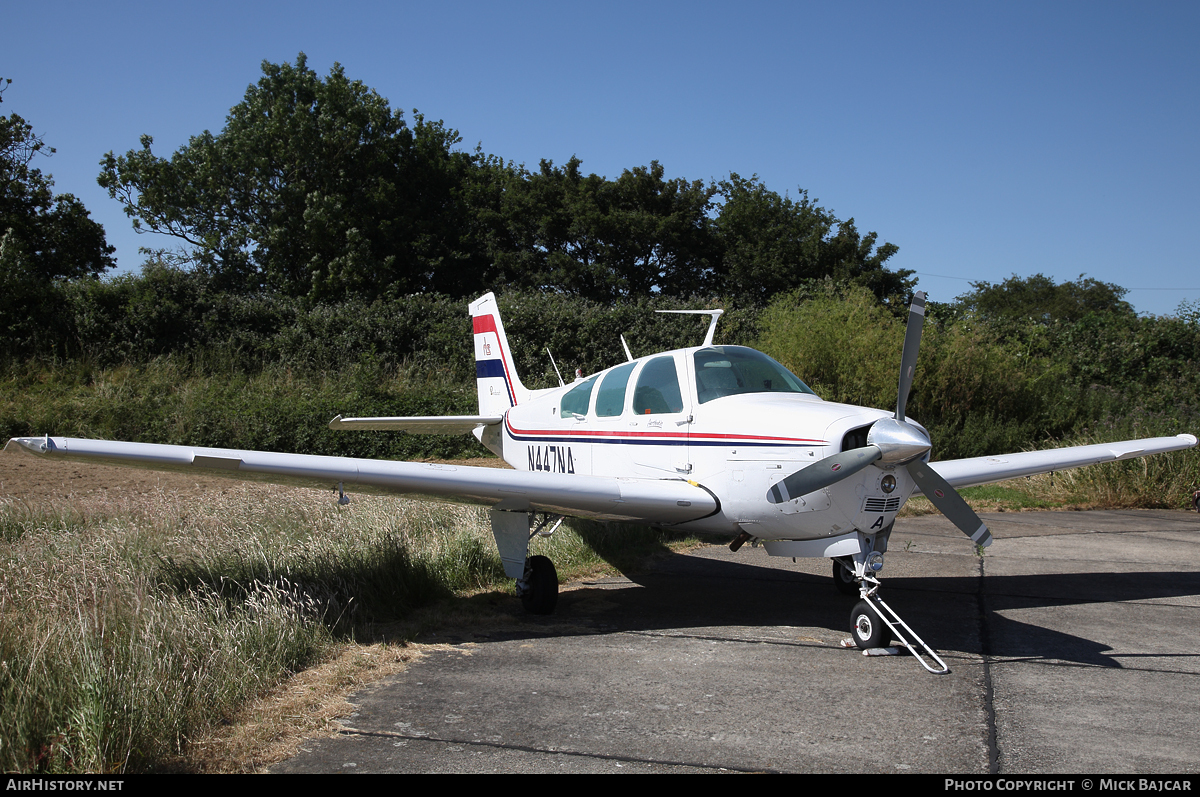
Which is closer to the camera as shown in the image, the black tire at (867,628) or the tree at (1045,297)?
the black tire at (867,628)

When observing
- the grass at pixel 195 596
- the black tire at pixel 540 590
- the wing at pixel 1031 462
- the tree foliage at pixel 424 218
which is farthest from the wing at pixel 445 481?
the tree foliage at pixel 424 218

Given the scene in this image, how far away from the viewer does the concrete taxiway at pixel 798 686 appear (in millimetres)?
3506

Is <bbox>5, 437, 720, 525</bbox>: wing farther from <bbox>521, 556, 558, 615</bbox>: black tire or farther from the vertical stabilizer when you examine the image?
the vertical stabilizer

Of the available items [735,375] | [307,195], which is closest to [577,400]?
[735,375]

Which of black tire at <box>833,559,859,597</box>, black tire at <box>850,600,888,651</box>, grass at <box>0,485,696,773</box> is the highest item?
grass at <box>0,485,696,773</box>

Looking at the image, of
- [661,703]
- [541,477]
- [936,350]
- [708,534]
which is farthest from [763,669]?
[936,350]

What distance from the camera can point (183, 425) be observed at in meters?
14.0

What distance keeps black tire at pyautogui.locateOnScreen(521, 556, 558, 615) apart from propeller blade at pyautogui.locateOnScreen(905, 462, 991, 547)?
2913 mm

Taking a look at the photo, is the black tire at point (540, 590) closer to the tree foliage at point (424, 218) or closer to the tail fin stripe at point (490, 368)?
the tail fin stripe at point (490, 368)

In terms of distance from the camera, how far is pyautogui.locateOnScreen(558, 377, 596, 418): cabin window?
23.2 ft

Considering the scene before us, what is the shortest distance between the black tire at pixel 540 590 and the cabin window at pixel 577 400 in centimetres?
156

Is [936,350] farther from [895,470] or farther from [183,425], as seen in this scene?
[183,425]

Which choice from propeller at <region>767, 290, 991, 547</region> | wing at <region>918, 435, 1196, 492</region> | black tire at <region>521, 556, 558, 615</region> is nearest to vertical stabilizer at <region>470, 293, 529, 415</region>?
black tire at <region>521, 556, 558, 615</region>

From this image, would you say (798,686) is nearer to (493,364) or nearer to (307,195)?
(493,364)
